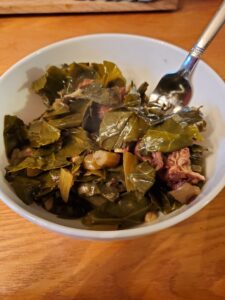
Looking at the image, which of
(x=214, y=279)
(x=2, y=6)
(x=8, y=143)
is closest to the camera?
(x=214, y=279)

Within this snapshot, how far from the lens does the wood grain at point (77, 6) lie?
157 centimetres

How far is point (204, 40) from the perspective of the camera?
1.11 meters

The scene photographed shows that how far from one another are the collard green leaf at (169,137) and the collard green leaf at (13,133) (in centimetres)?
34

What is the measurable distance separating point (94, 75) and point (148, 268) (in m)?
0.60

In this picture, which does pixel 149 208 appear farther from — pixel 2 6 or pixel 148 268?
pixel 2 6

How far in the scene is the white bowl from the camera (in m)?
0.98

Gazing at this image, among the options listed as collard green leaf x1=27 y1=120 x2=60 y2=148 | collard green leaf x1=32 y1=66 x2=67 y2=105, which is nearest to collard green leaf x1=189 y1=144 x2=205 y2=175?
collard green leaf x1=27 y1=120 x2=60 y2=148

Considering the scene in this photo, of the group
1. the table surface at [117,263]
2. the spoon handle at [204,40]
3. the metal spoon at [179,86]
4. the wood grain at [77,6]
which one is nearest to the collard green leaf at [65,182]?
the table surface at [117,263]

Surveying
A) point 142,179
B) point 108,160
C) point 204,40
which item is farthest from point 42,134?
point 204,40

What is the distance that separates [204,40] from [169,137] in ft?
1.17

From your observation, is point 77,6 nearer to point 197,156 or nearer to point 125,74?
point 125,74

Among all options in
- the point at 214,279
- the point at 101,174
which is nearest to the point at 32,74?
the point at 101,174

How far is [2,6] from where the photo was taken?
1.57 m

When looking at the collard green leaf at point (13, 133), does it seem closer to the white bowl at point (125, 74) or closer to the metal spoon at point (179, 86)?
the white bowl at point (125, 74)
